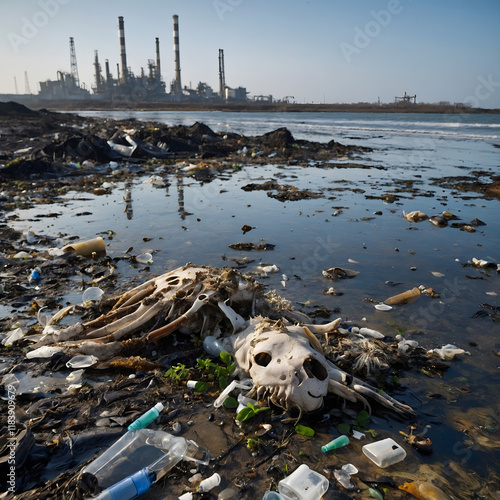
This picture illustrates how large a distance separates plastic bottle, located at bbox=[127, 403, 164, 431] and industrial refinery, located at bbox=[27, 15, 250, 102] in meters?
100

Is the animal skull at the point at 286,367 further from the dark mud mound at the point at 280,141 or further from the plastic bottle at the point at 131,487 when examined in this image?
the dark mud mound at the point at 280,141

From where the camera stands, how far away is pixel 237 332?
300cm

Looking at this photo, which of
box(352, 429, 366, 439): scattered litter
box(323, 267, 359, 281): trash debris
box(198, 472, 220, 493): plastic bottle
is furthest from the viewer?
box(323, 267, 359, 281): trash debris

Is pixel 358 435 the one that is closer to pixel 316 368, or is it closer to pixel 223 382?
pixel 316 368

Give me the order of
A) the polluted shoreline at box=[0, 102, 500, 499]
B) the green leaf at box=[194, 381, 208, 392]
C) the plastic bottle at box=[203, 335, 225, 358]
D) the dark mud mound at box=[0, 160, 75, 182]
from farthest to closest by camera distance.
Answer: the dark mud mound at box=[0, 160, 75, 182], the plastic bottle at box=[203, 335, 225, 358], the green leaf at box=[194, 381, 208, 392], the polluted shoreline at box=[0, 102, 500, 499]

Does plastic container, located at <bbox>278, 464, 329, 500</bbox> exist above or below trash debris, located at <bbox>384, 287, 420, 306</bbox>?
above

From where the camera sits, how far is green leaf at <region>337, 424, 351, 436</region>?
2.25 m

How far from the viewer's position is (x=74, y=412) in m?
2.39

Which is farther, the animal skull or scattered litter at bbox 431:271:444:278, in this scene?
scattered litter at bbox 431:271:444:278

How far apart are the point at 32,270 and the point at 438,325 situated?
475cm

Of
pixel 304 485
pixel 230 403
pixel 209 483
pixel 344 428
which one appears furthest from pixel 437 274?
pixel 209 483

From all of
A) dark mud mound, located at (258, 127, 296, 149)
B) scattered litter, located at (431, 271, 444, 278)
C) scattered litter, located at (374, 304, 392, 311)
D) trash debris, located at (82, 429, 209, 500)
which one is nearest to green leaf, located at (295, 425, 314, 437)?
trash debris, located at (82, 429, 209, 500)

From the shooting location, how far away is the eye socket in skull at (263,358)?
98.1 inches

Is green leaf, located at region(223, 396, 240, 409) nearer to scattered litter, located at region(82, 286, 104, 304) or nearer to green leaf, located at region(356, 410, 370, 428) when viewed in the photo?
green leaf, located at region(356, 410, 370, 428)
